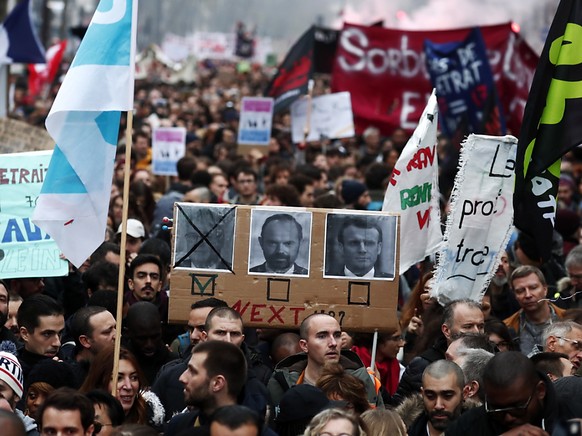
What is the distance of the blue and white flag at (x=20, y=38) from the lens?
19234mm

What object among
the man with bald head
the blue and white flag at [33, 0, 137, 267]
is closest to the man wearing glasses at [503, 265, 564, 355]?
the man with bald head

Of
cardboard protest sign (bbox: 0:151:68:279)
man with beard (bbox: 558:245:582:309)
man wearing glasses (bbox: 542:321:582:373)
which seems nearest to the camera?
man wearing glasses (bbox: 542:321:582:373)

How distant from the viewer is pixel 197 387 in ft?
20.2

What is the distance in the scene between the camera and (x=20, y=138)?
14133mm

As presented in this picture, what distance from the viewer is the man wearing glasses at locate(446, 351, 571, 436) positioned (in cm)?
572

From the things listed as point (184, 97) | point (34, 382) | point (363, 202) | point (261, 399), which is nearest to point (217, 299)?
point (34, 382)

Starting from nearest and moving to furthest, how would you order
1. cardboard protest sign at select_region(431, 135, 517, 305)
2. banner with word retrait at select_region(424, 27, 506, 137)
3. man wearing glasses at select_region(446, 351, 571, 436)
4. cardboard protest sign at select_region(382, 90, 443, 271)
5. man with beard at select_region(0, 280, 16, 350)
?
man wearing glasses at select_region(446, 351, 571, 436) → man with beard at select_region(0, 280, 16, 350) → cardboard protest sign at select_region(431, 135, 517, 305) → cardboard protest sign at select_region(382, 90, 443, 271) → banner with word retrait at select_region(424, 27, 506, 137)

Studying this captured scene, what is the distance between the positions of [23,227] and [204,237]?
186 cm

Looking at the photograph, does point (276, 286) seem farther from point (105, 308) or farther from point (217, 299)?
point (105, 308)

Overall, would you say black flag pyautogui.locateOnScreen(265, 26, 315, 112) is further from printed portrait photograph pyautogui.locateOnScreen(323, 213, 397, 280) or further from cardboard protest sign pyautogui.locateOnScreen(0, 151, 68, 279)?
printed portrait photograph pyautogui.locateOnScreen(323, 213, 397, 280)

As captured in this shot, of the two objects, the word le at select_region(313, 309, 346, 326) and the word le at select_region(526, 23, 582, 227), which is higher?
the word le at select_region(526, 23, 582, 227)

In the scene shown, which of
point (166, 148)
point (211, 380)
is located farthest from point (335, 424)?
point (166, 148)

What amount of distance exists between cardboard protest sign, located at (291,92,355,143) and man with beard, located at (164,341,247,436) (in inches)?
500

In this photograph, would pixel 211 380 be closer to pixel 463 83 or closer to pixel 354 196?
pixel 354 196
